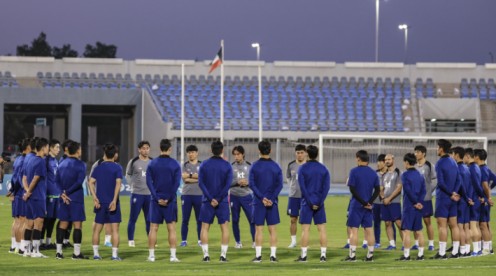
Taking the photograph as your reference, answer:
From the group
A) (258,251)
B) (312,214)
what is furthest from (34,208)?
(312,214)

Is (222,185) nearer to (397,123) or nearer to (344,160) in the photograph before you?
(344,160)

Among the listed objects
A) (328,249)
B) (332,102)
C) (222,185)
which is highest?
(332,102)

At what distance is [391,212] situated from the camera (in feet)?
70.5

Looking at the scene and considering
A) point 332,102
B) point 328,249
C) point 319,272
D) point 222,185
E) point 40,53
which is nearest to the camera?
point 319,272

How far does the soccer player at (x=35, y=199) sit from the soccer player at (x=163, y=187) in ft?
6.59

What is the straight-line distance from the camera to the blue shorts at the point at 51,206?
20.6m

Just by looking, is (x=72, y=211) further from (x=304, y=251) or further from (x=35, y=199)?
(x=304, y=251)

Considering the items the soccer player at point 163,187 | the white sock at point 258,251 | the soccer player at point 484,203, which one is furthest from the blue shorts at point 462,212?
the soccer player at point 163,187

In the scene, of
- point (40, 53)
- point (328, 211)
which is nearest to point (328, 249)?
point (328, 211)

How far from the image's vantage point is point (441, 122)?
191ft

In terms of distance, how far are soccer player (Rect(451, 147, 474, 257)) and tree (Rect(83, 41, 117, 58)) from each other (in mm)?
101971

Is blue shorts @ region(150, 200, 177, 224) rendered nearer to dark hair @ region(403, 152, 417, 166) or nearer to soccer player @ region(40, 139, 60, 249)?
soccer player @ region(40, 139, 60, 249)

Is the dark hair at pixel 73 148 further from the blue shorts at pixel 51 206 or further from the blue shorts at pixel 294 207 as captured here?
the blue shorts at pixel 294 207

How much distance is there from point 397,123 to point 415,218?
41227 millimetres
